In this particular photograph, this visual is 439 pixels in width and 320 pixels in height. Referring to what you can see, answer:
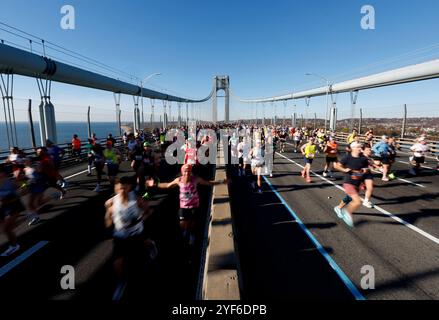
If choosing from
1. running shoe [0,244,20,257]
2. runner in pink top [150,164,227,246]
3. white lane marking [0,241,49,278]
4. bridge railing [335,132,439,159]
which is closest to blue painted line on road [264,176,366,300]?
runner in pink top [150,164,227,246]

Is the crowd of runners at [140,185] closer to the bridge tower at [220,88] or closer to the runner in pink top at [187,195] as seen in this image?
the runner in pink top at [187,195]

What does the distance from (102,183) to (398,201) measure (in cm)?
1087

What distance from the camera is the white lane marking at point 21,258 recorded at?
402 cm

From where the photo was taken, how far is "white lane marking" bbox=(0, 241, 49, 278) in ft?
13.2

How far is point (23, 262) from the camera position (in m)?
4.24

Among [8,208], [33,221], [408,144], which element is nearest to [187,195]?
[8,208]

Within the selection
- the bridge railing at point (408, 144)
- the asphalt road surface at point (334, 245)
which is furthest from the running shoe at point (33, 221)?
the bridge railing at point (408, 144)

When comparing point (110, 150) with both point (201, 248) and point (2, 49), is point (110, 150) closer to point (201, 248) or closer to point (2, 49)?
point (201, 248)

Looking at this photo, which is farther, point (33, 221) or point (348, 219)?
point (33, 221)

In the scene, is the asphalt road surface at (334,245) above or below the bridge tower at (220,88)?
below

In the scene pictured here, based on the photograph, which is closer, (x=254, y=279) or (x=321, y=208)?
(x=254, y=279)

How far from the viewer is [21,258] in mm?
4367

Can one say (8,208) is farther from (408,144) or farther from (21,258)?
(408,144)
